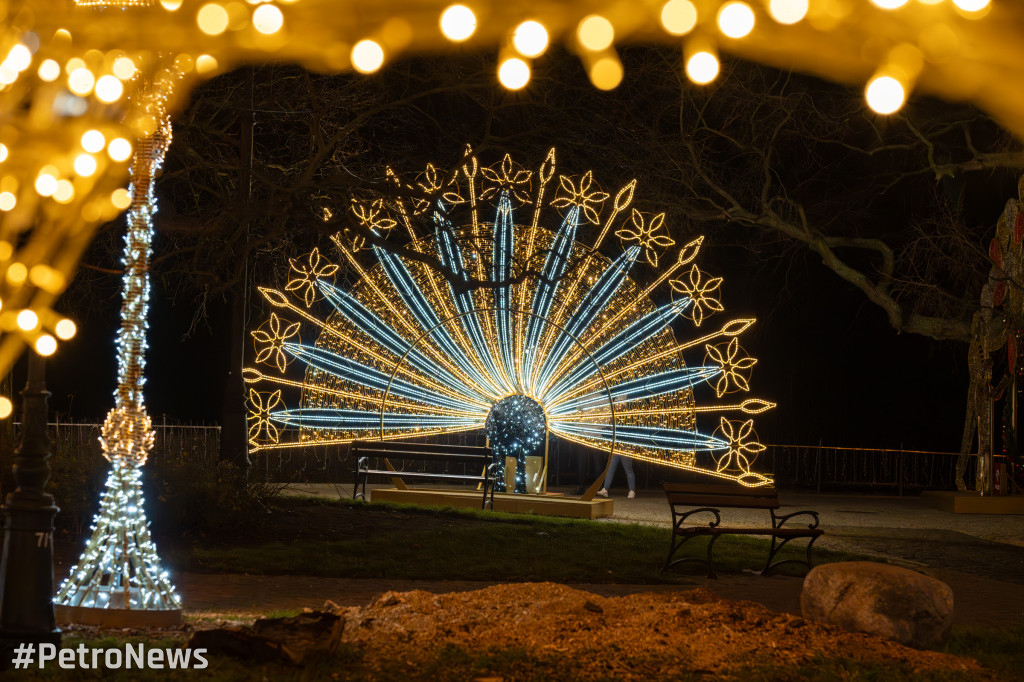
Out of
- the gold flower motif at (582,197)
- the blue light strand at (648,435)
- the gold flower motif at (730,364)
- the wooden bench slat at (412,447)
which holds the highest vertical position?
the gold flower motif at (582,197)

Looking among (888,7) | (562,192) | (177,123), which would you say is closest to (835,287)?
(562,192)

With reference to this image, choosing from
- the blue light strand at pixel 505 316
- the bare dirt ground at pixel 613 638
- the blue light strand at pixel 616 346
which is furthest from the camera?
the blue light strand at pixel 505 316

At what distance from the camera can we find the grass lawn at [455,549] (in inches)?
388

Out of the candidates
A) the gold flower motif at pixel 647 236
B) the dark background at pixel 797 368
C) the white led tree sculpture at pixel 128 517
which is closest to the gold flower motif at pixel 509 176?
the gold flower motif at pixel 647 236

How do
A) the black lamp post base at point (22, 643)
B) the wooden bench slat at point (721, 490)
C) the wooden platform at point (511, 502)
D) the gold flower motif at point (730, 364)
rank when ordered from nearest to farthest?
the black lamp post base at point (22, 643) → the wooden bench slat at point (721, 490) → the wooden platform at point (511, 502) → the gold flower motif at point (730, 364)

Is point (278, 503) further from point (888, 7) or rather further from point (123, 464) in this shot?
point (888, 7)

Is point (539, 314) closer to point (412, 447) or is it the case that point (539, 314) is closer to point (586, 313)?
point (586, 313)

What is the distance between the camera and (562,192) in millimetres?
19078

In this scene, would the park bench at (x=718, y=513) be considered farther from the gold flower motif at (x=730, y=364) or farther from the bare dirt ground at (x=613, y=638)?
the gold flower motif at (x=730, y=364)

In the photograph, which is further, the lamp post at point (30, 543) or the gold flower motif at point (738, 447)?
the gold flower motif at point (738, 447)

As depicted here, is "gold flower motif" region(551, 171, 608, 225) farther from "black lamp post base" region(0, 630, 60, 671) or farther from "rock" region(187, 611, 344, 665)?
"black lamp post base" region(0, 630, 60, 671)

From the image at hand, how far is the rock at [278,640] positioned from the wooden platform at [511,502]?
8.89 m

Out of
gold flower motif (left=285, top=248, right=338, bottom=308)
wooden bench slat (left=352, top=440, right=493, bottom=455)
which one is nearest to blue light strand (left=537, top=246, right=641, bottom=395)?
wooden bench slat (left=352, top=440, right=493, bottom=455)

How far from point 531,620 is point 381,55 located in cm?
388
